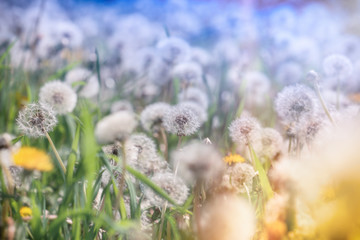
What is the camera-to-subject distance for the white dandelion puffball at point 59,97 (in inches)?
60.0

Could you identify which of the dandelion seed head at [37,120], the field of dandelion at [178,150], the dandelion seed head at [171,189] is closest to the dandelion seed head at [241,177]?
the field of dandelion at [178,150]

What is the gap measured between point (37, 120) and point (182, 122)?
38 centimetres

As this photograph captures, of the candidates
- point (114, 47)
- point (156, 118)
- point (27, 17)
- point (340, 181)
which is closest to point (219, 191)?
point (340, 181)

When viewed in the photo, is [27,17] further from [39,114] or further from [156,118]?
[39,114]

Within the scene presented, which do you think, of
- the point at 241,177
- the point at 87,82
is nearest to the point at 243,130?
the point at 241,177

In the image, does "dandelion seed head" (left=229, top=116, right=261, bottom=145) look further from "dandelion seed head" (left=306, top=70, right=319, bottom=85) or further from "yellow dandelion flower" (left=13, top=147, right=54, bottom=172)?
"yellow dandelion flower" (left=13, top=147, right=54, bottom=172)

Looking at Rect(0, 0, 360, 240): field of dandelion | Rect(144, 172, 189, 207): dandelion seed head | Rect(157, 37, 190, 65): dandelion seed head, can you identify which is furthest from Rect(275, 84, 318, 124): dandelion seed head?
Rect(157, 37, 190, 65): dandelion seed head

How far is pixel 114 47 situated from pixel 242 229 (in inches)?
136

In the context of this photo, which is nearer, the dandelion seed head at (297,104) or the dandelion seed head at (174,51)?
the dandelion seed head at (297,104)

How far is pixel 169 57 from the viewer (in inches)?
95.8

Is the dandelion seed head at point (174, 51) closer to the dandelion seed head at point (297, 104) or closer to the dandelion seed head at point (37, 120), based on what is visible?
the dandelion seed head at point (297, 104)

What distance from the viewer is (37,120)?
39.2 inches

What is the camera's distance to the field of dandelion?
0.54 m

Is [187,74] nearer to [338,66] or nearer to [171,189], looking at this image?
[338,66]
